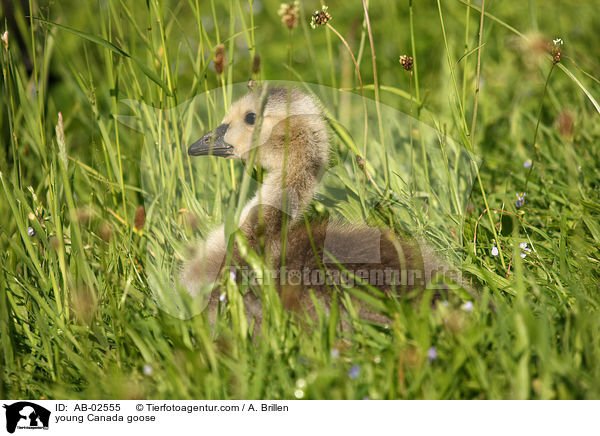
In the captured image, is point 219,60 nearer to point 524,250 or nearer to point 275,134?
point 275,134

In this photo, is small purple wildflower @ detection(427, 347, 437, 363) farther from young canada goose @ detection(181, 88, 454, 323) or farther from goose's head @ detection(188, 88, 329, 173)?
goose's head @ detection(188, 88, 329, 173)

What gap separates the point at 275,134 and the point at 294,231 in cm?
44

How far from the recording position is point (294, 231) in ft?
7.65

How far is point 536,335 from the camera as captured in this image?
5.69 ft

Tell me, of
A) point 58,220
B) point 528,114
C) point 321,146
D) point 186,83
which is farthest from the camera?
point 186,83

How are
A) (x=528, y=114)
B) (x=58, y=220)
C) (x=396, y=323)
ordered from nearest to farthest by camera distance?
(x=396, y=323) → (x=58, y=220) → (x=528, y=114)

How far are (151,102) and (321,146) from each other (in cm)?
84

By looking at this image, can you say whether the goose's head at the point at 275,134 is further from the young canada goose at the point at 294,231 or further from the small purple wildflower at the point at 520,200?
the small purple wildflower at the point at 520,200

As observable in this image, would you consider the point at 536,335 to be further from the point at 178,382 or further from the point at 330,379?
the point at 178,382

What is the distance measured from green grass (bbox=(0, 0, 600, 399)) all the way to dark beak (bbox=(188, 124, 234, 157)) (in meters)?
0.21

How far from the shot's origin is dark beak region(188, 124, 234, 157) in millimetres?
Result: 2424
